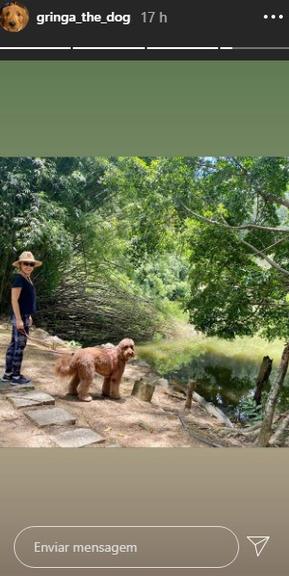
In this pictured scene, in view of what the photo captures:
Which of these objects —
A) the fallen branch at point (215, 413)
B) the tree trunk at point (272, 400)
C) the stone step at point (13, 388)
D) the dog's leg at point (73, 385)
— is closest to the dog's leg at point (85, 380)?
the dog's leg at point (73, 385)

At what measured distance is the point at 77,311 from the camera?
10.1 metres

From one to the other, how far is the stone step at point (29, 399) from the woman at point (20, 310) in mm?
306

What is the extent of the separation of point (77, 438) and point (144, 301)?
7.54m

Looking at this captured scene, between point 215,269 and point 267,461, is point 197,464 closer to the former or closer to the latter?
point 267,461

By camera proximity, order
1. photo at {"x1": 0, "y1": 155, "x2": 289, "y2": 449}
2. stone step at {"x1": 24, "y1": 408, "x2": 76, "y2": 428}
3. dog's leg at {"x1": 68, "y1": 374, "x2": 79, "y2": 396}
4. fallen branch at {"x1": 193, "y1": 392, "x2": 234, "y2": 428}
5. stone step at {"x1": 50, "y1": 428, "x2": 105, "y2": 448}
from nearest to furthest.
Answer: stone step at {"x1": 50, "y1": 428, "x2": 105, "y2": 448} → stone step at {"x1": 24, "y1": 408, "x2": 76, "y2": 428} → photo at {"x1": 0, "y1": 155, "x2": 289, "y2": 449} → dog's leg at {"x1": 68, "y1": 374, "x2": 79, "y2": 396} → fallen branch at {"x1": 193, "y1": 392, "x2": 234, "y2": 428}

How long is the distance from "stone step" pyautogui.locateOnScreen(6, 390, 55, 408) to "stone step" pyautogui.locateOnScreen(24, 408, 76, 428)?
11cm

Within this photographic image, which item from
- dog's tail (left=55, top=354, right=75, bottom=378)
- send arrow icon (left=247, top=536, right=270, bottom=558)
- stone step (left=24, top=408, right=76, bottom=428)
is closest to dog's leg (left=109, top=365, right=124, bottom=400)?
dog's tail (left=55, top=354, right=75, bottom=378)

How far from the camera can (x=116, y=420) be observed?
367 cm

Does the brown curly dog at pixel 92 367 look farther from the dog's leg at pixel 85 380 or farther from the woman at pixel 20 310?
the woman at pixel 20 310

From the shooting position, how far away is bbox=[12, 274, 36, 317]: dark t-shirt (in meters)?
3.87

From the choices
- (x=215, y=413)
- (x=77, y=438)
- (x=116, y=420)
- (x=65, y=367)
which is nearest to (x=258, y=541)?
(x=77, y=438)

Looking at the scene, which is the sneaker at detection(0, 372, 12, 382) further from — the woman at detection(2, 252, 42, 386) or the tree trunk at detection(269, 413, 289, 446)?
the tree trunk at detection(269, 413, 289, 446)

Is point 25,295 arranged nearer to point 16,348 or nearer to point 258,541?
point 16,348
